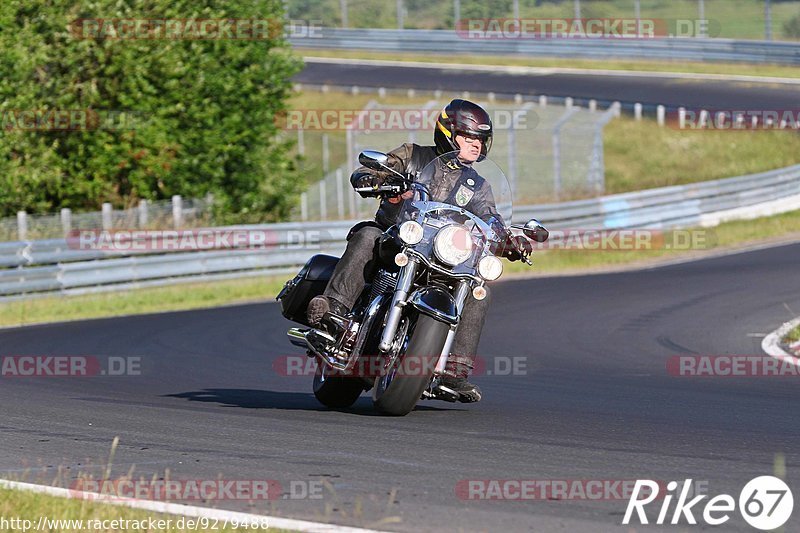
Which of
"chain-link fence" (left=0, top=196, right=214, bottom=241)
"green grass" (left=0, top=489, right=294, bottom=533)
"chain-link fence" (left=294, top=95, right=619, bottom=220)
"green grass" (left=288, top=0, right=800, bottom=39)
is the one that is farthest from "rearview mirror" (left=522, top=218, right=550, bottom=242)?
"green grass" (left=288, top=0, right=800, bottom=39)

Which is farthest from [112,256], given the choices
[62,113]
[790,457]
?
[790,457]

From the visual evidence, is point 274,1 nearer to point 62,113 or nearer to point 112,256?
point 62,113

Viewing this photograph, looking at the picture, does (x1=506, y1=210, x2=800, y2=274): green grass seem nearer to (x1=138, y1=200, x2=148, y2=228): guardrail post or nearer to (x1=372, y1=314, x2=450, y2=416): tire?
(x1=138, y1=200, x2=148, y2=228): guardrail post

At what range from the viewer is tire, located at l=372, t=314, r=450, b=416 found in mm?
7480

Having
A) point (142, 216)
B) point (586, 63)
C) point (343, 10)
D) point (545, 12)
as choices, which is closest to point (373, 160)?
point (142, 216)

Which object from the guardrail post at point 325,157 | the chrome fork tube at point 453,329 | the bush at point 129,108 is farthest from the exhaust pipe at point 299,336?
the guardrail post at point 325,157

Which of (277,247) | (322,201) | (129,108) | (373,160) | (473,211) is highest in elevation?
(373,160)

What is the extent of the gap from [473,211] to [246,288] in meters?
14.7

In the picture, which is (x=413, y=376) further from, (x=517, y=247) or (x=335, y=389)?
(x=335, y=389)

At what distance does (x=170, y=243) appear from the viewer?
22547 mm

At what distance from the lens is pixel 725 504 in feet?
17.2

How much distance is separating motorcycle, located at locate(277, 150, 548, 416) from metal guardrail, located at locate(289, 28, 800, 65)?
1617 inches

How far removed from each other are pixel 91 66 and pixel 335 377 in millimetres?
20443

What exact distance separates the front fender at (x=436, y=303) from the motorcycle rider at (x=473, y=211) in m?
0.49
